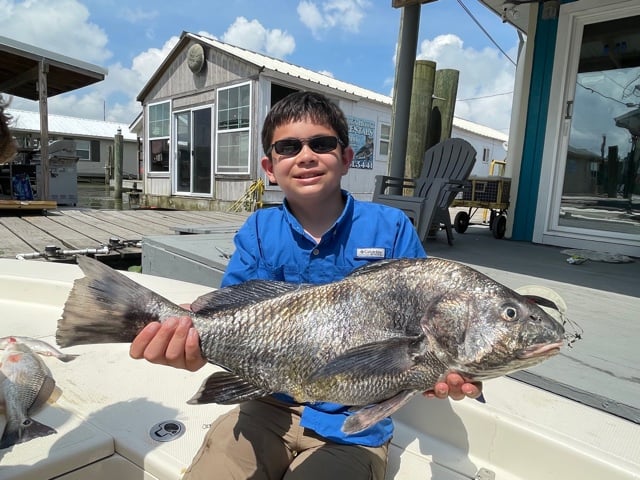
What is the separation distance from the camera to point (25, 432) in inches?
61.7

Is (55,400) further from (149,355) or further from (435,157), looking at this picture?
(435,157)

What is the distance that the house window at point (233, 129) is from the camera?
12.2 metres

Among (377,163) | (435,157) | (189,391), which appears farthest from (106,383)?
(377,163)

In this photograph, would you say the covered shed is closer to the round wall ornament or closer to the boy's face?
the round wall ornament

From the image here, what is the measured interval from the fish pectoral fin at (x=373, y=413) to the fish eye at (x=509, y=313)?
1.02 feet

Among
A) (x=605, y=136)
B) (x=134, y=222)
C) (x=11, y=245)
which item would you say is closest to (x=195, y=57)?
(x=134, y=222)

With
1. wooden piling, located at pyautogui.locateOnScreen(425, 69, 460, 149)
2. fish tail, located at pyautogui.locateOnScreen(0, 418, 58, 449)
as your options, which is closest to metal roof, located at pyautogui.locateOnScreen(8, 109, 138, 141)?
wooden piling, located at pyautogui.locateOnScreen(425, 69, 460, 149)

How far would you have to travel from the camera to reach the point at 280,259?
1.68 meters

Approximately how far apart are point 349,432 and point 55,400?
150 centimetres

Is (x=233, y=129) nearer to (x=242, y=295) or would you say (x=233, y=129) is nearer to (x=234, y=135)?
(x=234, y=135)

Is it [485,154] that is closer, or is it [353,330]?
[353,330]

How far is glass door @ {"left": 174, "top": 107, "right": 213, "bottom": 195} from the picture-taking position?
538 inches

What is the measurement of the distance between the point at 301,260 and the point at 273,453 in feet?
2.27

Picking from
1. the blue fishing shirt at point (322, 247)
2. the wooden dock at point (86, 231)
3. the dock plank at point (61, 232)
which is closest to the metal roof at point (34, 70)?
the wooden dock at point (86, 231)
